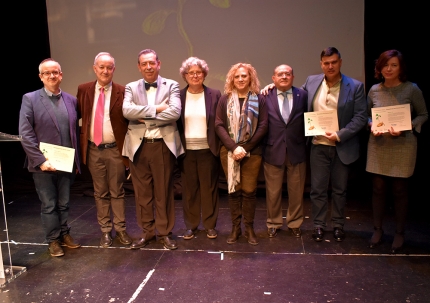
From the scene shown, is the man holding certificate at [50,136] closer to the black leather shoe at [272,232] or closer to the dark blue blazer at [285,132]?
the dark blue blazer at [285,132]

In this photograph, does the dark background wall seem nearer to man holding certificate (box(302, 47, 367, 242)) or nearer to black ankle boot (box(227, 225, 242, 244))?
man holding certificate (box(302, 47, 367, 242))

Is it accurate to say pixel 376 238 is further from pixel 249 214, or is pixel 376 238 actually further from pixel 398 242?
pixel 249 214

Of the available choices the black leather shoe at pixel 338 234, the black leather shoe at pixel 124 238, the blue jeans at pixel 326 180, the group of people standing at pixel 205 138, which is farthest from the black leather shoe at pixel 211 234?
the black leather shoe at pixel 338 234

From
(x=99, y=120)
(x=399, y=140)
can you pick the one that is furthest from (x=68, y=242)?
(x=399, y=140)

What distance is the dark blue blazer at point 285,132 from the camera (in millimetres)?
3215

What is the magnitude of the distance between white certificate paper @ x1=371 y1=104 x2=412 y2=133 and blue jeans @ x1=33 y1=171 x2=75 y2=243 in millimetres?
2506

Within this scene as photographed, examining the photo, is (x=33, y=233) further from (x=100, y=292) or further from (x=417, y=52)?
(x=417, y=52)

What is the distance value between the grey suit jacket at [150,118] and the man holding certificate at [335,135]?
1.16 metres

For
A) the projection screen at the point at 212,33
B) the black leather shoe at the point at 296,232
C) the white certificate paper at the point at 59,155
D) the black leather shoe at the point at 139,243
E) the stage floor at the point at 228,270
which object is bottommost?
the stage floor at the point at 228,270

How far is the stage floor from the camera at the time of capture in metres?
2.50

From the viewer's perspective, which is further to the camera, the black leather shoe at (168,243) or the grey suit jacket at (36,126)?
Result: the black leather shoe at (168,243)

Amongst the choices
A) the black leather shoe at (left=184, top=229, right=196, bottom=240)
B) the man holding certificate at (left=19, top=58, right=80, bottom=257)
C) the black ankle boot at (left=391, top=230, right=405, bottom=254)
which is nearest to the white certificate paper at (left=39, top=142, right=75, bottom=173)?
the man holding certificate at (left=19, top=58, right=80, bottom=257)

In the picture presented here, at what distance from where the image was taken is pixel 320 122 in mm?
3148

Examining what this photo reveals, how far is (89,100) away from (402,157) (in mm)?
2518
